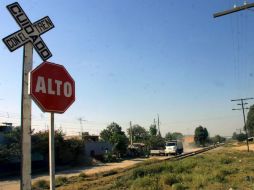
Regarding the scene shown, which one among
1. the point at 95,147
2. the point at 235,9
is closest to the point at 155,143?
the point at 95,147

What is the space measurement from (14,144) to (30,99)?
106 ft

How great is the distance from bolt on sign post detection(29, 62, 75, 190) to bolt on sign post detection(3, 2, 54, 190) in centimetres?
19

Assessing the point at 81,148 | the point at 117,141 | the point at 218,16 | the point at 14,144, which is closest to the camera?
the point at 218,16

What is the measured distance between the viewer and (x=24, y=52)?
16.2ft

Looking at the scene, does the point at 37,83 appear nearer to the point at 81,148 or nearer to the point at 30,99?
the point at 30,99

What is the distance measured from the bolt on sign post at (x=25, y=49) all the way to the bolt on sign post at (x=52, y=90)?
0.19m

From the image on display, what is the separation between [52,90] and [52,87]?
43mm

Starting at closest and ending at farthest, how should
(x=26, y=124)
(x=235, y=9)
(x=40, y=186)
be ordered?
1. (x=26, y=124)
2. (x=235, y=9)
3. (x=40, y=186)

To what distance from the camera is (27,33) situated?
497 centimetres

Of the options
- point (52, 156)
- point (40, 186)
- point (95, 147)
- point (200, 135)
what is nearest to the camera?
point (52, 156)

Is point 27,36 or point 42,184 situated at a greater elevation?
point 27,36

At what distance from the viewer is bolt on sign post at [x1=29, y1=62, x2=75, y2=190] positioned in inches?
186

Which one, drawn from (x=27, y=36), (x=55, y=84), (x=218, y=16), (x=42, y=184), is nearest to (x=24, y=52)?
(x=27, y=36)

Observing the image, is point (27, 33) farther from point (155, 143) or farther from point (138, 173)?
point (155, 143)
